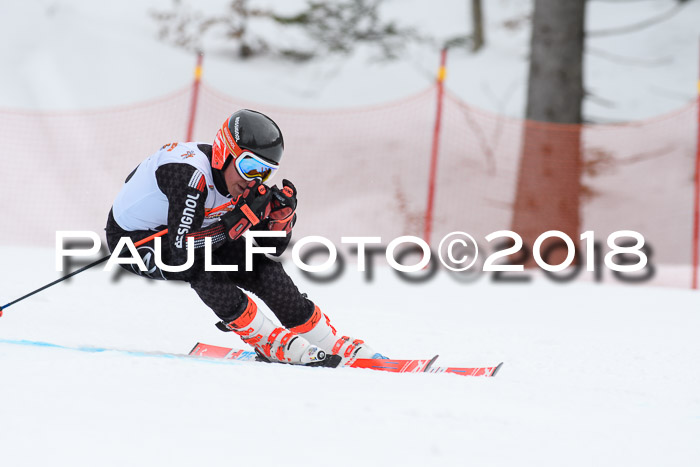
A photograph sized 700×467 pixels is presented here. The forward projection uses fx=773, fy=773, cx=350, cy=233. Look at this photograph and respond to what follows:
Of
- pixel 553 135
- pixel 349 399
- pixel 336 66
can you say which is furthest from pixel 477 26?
pixel 349 399

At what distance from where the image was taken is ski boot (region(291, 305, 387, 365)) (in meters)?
3.67

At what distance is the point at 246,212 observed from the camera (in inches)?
131

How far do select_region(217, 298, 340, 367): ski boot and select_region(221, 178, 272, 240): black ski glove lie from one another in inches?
13.5

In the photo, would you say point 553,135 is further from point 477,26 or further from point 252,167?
point 477,26

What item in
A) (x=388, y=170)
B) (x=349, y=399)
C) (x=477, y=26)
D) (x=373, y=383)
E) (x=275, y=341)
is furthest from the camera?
(x=477, y=26)

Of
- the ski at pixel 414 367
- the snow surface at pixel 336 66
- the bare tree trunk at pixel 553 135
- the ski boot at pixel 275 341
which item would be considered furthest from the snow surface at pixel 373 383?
the snow surface at pixel 336 66

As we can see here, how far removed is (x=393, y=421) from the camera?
2.36 m

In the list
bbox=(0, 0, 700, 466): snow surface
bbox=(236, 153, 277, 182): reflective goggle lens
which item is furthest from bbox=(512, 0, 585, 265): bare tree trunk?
bbox=(236, 153, 277, 182): reflective goggle lens

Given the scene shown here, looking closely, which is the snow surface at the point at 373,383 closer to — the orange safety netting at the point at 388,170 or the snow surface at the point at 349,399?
the snow surface at the point at 349,399

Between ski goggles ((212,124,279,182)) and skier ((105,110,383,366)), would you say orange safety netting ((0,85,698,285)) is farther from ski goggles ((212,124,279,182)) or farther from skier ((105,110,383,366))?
ski goggles ((212,124,279,182))

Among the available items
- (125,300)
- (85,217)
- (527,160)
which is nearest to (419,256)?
(527,160)

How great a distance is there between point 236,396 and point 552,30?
741 cm

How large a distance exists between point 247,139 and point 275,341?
2.99 feet

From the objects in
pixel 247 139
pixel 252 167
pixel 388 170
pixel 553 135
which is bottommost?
pixel 388 170
